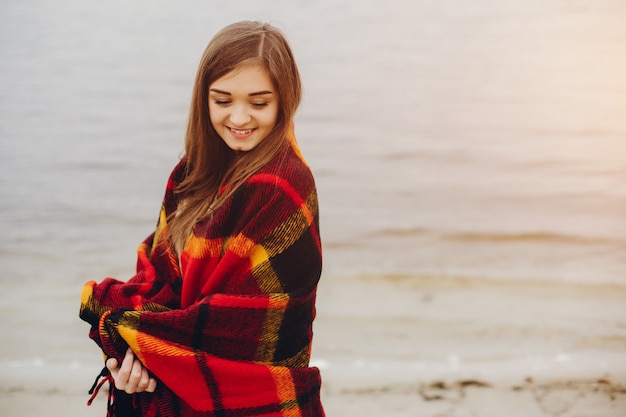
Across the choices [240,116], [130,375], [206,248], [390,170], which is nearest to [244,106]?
[240,116]

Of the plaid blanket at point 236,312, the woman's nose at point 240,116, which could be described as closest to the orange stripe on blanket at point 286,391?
the plaid blanket at point 236,312

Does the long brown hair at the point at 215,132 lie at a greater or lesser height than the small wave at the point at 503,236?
greater

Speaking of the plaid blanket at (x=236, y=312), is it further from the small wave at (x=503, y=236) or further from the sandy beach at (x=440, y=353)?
the small wave at (x=503, y=236)

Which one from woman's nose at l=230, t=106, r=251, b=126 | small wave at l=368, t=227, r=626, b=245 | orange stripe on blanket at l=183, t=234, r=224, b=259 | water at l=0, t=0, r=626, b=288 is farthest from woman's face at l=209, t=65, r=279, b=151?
small wave at l=368, t=227, r=626, b=245

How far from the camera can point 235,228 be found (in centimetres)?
104

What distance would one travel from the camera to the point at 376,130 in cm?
321

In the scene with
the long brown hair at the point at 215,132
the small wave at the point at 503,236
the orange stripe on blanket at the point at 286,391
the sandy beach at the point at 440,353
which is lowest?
the sandy beach at the point at 440,353

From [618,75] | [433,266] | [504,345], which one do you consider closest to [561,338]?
[504,345]

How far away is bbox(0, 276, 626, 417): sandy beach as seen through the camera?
6.52ft

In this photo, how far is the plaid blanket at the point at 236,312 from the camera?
3.33 ft

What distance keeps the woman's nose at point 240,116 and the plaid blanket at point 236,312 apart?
3.3 inches

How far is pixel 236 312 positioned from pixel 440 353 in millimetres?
1467

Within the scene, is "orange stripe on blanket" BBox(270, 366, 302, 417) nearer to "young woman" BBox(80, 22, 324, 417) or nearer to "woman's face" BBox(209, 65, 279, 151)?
"young woman" BBox(80, 22, 324, 417)

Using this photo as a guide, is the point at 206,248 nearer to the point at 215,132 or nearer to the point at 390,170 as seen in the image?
the point at 215,132
